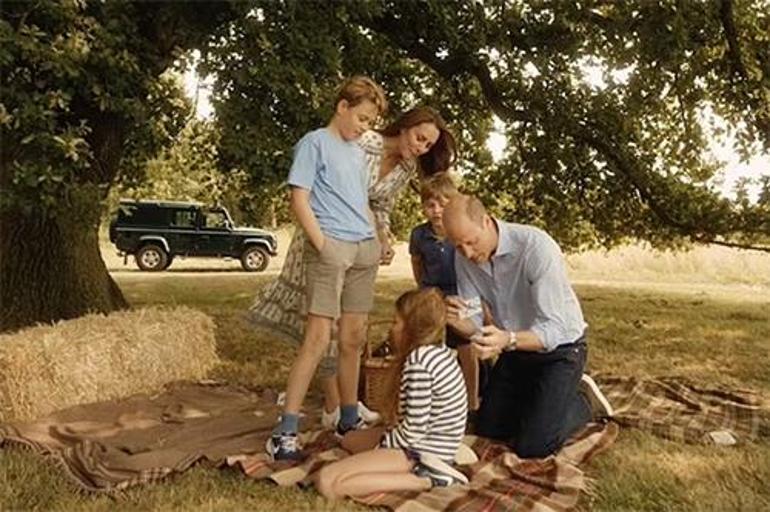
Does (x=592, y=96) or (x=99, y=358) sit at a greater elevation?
(x=592, y=96)

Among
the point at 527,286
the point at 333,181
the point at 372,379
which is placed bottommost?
the point at 372,379

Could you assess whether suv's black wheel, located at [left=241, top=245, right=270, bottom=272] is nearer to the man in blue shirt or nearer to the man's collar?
the man in blue shirt

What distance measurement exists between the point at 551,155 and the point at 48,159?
5.30m

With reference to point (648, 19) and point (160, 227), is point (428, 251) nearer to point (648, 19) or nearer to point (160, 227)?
point (648, 19)

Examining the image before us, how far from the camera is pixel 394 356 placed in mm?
3994

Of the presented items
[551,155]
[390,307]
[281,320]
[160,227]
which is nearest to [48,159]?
[281,320]

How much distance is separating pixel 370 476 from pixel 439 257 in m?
1.89

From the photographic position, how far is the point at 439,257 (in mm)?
5285

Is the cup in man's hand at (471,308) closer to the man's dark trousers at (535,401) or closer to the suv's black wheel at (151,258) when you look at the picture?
the man's dark trousers at (535,401)

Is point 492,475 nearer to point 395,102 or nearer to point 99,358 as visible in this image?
point 99,358

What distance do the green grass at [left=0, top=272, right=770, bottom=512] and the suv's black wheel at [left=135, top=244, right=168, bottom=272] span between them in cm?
665

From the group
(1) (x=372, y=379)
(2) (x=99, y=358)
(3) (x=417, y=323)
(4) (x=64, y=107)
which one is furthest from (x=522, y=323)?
(4) (x=64, y=107)

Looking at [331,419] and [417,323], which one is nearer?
[417,323]

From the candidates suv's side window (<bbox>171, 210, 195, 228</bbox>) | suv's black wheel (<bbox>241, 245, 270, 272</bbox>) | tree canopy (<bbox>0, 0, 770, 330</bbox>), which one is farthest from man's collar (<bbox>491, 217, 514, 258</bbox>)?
suv's side window (<bbox>171, 210, 195, 228</bbox>)
